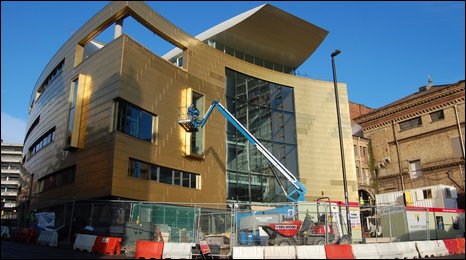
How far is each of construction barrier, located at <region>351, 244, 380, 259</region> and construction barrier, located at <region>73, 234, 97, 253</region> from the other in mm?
11090

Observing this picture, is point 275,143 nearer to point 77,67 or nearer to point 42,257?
point 77,67

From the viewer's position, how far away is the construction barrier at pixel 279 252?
49.1 ft

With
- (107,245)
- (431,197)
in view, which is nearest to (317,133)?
(431,197)

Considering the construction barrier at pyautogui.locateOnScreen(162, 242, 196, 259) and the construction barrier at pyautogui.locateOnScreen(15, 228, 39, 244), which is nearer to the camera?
the construction barrier at pyautogui.locateOnScreen(162, 242, 196, 259)

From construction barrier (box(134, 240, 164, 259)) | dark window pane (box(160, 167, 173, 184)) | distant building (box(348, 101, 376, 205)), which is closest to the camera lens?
construction barrier (box(134, 240, 164, 259))

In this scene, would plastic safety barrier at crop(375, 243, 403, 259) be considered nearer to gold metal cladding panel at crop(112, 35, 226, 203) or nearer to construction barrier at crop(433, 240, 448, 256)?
construction barrier at crop(433, 240, 448, 256)

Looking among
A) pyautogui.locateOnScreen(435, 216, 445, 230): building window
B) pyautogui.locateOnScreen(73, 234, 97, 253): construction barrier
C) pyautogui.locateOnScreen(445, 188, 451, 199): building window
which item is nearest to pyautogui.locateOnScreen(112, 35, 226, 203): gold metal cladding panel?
pyautogui.locateOnScreen(73, 234, 97, 253): construction barrier

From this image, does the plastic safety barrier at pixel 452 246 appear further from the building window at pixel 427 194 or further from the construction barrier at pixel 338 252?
the building window at pixel 427 194

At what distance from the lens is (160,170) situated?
27.9m

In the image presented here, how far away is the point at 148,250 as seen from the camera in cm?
1580

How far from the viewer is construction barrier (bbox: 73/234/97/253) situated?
18219 mm

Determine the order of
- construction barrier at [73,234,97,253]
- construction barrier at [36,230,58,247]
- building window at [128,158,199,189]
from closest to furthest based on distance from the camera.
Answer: construction barrier at [73,234,97,253] → construction barrier at [36,230,58,247] → building window at [128,158,199,189]

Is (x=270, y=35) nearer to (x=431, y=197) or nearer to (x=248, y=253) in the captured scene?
(x=431, y=197)

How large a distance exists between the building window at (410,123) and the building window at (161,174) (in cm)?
2724
